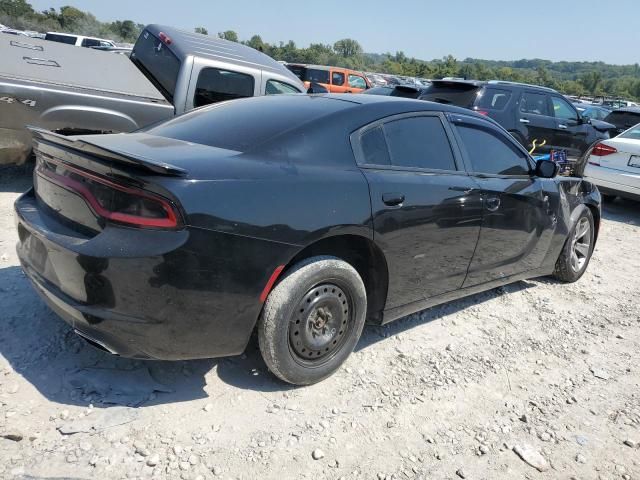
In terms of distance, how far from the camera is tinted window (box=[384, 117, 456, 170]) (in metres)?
3.27

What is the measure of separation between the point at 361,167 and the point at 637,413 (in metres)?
2.17

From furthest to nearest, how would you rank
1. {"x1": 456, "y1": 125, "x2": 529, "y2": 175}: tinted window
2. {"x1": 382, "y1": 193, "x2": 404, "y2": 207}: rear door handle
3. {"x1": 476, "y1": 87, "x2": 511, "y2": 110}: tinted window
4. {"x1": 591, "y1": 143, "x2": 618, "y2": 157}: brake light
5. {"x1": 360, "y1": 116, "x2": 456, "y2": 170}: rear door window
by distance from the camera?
{"x1": 476, "y1": 87, "x2": 511, "y2": 110}: tinted window
{"x1": 591, "y1": 143, "x2": 618, "y2": 157}: brake light
{"x1": 456, "y1": 125, "x2": 529, "y2": 175}: tinted window
{"x1": 360, "y1": 116, "x2": 456, "y2": 170}: rear door window
{"x1": 382, "y1": 193, "x2": 404, "y2": 207}: rear door handle

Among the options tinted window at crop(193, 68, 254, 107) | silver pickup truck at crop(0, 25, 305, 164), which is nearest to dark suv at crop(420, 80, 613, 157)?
silver pickup truck at crop(0, 25, 305, 164)

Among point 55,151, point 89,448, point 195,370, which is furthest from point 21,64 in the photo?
point 89,448

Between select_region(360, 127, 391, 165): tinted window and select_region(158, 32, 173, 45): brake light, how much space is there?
4277 mm

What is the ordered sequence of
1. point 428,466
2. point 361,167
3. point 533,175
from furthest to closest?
point 533,175 < point 361,167 < point 428,466

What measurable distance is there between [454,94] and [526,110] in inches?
58.6

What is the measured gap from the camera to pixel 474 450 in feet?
8.72

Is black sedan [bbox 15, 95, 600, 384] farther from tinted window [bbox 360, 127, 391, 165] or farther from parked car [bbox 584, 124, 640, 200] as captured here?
parked car [bbox 584, 124, 640, 200]

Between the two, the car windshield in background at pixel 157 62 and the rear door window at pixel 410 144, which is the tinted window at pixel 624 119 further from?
the rear door window at pixel 410 144

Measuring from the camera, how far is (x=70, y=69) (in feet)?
18.8

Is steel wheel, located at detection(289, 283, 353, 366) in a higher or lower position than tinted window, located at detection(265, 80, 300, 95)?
lower

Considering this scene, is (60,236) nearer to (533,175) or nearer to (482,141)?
(482,141)

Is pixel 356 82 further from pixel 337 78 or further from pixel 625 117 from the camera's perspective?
pixel 625 117
